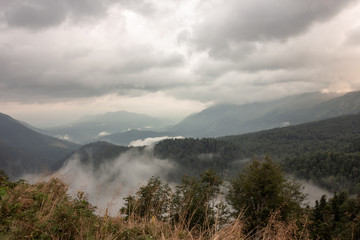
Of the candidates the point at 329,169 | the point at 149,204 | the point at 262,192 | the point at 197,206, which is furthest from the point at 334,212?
the point at 329,169

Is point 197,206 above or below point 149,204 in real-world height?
below

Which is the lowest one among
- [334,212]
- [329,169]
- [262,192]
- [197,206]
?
[329,169]

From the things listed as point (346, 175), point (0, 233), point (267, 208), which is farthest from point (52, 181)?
point (346, 175)

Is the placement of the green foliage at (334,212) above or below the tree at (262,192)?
below

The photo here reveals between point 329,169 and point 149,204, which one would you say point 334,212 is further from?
point 329,169

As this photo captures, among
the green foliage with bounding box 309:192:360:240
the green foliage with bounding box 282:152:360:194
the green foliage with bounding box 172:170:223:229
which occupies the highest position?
the green foliage with bounding box 172:170:223:229

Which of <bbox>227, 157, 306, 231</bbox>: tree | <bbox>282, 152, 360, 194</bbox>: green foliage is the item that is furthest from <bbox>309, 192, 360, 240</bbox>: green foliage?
<bbox>282, 152, 360, 194</bbox>: green foliage

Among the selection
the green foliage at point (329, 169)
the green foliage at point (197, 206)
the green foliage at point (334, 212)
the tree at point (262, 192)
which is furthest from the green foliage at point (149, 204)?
the green foliage at point (329, 169)

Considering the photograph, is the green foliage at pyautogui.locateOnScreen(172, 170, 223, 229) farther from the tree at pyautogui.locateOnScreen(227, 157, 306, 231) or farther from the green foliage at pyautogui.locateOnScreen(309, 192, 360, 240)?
the green foliage at pyautogui.locateOnScreen(309, 192, 360, 240)

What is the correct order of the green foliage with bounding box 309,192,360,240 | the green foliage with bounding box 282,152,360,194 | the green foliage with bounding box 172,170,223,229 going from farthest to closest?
the green foliage with bounding box 282,152,360,194 < the green foliage with bounding box 309,192,360,240 < the green foliage with bounding box 172,170,223,229

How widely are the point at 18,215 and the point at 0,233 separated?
665 millimetres

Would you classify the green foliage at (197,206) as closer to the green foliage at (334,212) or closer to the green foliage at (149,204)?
the green foliage at (149,204)

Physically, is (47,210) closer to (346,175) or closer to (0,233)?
(0,233)

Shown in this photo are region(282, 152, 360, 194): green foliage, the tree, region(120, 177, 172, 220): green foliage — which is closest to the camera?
Result: region(120, 177, 172, 220): green foliage
